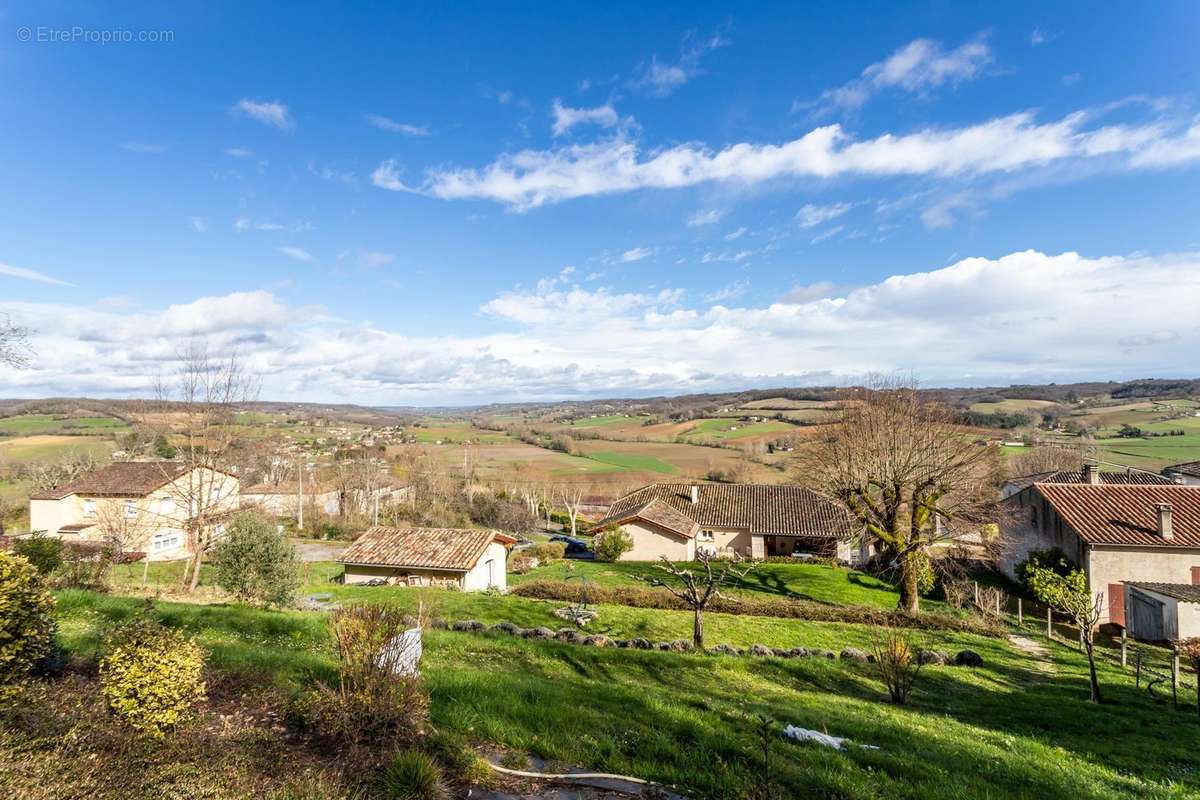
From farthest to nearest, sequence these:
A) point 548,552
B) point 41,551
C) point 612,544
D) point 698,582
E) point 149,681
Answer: point 548,552
point 612,544
point 698,582
point 41,551
point 149,681

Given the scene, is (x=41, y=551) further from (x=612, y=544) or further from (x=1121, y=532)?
(x=1121, y=532)

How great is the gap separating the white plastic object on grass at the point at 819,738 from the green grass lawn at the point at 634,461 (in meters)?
61.0

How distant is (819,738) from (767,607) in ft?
55.5

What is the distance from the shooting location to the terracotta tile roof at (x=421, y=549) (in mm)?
26172

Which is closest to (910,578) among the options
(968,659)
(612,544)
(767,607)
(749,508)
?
(767,607)

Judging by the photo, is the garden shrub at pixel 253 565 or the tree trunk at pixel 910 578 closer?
the garden shrub at pixel 253 565

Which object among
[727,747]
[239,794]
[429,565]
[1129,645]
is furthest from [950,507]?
[239,794]

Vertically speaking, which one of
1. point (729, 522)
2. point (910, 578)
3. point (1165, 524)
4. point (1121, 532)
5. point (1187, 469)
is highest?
point (1165, 524)

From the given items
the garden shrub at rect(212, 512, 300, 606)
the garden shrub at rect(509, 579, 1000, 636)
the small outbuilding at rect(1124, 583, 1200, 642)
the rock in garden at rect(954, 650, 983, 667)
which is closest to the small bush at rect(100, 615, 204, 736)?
the garden shrub at rect(212, 512, 300, 606)

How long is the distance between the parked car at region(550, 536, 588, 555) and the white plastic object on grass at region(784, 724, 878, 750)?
3723 cm

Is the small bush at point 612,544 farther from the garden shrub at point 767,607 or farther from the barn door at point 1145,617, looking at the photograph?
the barn door at point 1145,617

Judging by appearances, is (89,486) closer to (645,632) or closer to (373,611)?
(645,632)

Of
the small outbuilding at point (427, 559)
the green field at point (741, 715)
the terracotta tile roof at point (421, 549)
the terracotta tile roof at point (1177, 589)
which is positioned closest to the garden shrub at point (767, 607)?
the small outbuilding at point (427, 559)

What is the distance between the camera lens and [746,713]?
7.97 m
